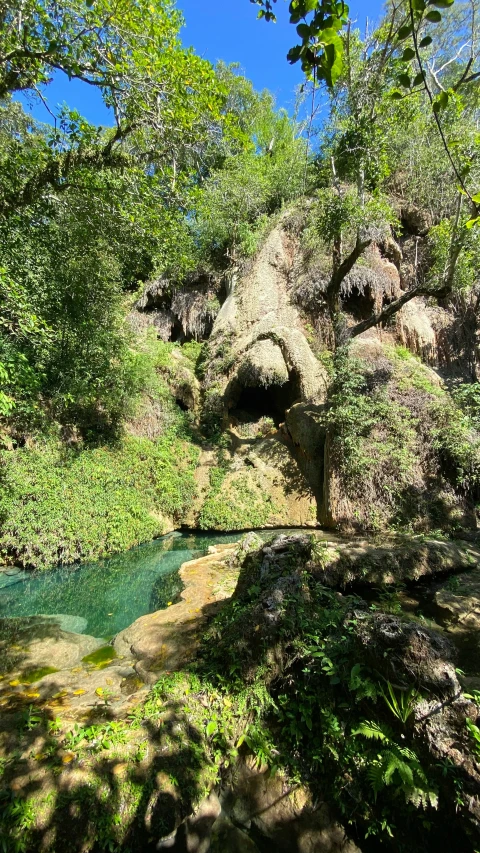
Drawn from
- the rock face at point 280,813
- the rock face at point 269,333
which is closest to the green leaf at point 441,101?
the rock face at point 280,813

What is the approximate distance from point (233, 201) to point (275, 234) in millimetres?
2504

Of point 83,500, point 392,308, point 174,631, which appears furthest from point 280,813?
point 392,308

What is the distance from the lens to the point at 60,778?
249 cm

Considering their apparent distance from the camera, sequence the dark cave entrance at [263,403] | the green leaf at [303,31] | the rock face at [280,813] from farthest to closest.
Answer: the dark cave entrance at [263,403] → the rock face at [280,813] → the green leaf at [303,31]

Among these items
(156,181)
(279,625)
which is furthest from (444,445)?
(156,181)

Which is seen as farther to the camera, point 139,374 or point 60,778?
point 139,374

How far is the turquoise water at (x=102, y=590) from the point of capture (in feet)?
20.2

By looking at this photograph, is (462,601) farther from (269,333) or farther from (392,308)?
(269,333)

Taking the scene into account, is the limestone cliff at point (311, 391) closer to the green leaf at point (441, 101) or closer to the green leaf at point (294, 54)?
the green leaf at point (441, 101)

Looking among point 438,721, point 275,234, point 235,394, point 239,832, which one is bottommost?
point 239,832

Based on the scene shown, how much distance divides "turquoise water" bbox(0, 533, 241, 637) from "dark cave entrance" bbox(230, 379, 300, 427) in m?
6.73

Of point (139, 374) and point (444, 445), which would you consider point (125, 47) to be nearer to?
point (139, 374)

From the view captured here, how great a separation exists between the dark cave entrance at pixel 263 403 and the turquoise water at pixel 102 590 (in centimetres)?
673

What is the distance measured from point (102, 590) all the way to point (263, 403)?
1012cm
